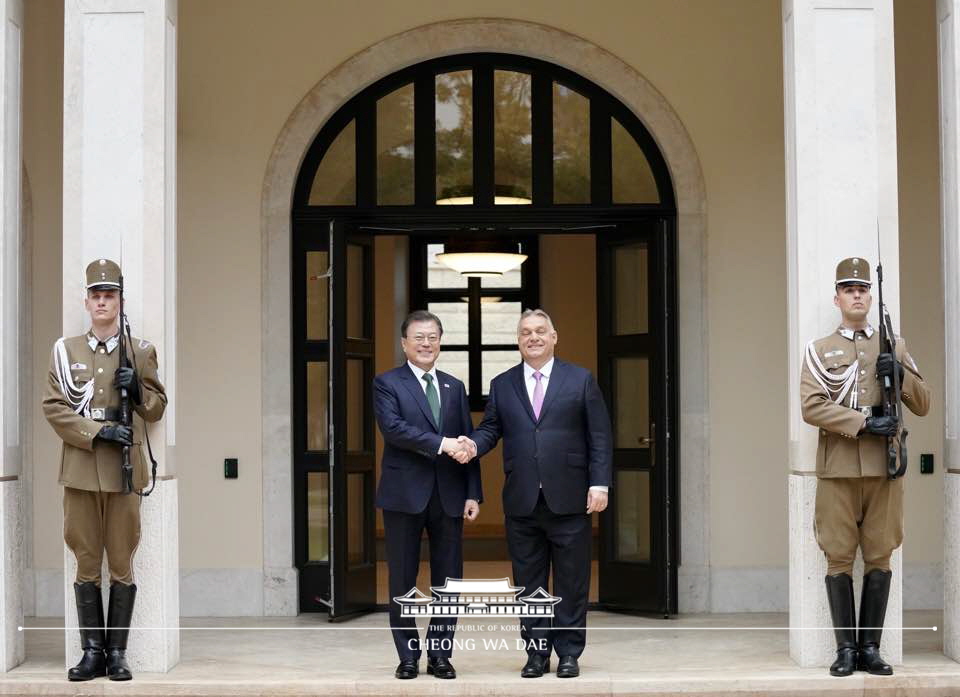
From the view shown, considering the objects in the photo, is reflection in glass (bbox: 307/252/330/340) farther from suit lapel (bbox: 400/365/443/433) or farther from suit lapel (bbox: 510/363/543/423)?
suit lapel (bbox: 510/363/543/423)

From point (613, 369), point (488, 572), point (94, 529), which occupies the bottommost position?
point (488, 572)

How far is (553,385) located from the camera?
6.78m

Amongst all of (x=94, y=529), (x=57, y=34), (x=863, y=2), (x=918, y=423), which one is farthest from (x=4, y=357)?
(x=918, y=423)

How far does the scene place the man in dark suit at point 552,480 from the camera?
6.68m

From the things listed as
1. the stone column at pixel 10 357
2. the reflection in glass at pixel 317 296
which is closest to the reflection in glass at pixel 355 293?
the reflection in glass at pixel 317 296

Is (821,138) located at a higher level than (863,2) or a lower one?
lower

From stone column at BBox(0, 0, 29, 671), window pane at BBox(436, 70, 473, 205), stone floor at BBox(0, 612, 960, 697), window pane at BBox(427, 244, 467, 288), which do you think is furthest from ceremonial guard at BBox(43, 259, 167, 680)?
window pane at BBox(427, 244, 467, 288)

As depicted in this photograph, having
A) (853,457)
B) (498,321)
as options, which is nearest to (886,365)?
(853,457)

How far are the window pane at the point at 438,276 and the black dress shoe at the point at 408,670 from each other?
6.80 meters

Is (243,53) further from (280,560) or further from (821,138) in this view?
(821,138)

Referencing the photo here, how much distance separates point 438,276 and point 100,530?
6838 millimetres

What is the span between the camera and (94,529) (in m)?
6.66

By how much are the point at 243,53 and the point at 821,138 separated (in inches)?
155

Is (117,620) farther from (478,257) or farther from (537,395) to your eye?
(478,257)
